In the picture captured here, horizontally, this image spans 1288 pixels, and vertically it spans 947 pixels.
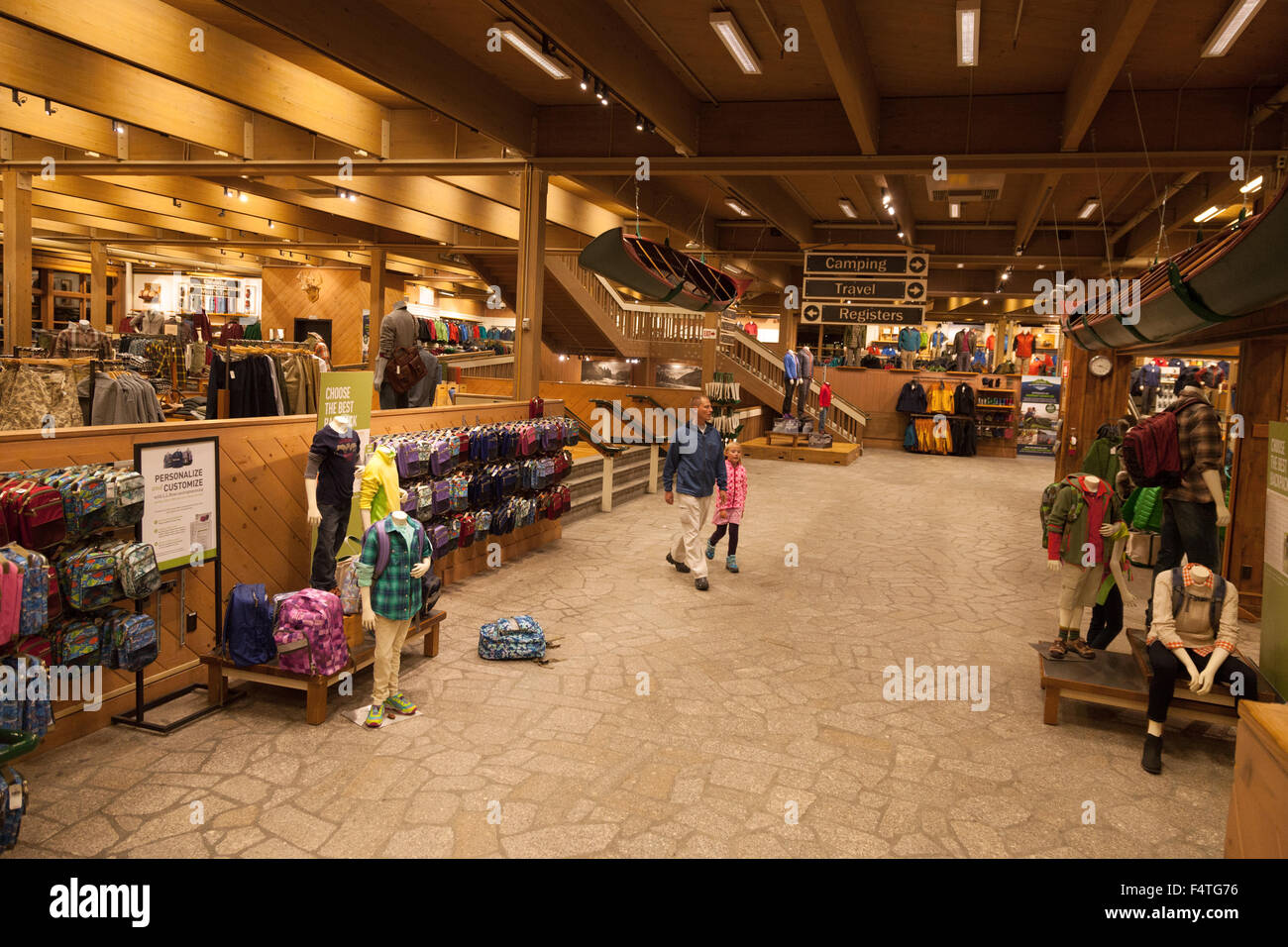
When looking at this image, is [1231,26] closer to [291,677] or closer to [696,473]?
[696,473]

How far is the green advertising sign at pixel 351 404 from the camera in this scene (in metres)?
5.44

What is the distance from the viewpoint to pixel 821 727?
467cm

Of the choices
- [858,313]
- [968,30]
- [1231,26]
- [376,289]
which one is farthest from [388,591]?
[376,289]

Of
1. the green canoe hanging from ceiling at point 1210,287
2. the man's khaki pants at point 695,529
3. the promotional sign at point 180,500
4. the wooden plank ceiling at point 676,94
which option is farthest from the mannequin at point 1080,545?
the promotional sign at point 180,500

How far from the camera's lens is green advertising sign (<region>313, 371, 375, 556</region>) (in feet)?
17.9

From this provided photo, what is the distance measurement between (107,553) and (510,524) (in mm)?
4160

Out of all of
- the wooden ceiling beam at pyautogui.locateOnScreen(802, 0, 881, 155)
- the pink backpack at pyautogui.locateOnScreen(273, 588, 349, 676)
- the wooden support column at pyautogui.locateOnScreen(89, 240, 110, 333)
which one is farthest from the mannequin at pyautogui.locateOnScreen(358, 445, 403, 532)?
the wooden support column at pyautogui.locateOnScreen(89, 240, 110, 333)

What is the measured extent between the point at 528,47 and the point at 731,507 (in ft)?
14.2

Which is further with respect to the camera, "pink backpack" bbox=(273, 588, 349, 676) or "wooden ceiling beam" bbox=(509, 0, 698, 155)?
"wooden ceiling beam" bbox=(509, 0, 698, 155)

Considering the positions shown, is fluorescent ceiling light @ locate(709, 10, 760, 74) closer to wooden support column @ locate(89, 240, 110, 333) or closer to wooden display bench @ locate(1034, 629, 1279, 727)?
wooden display bench @ locate(1034, 629, 1279, 727)

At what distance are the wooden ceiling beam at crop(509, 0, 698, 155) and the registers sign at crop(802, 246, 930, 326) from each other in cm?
337

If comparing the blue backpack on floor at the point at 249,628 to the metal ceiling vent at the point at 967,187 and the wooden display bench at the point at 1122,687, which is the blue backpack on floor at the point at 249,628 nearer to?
the wooden display bench at the point at 1122,687
